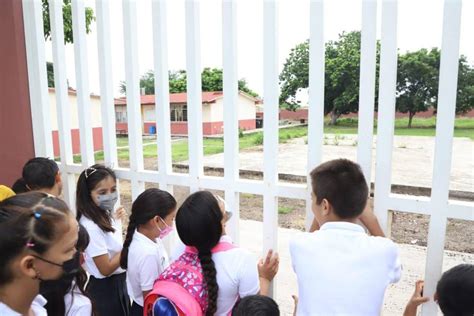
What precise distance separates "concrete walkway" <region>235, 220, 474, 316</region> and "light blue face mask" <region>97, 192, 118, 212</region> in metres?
2.45

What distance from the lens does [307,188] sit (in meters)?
1.79

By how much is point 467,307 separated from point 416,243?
5977 millimetres

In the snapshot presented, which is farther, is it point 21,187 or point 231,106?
point 21,187

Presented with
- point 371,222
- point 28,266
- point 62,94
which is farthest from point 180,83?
point 28,266

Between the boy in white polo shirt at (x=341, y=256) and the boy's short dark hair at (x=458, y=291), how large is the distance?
0.55 ft

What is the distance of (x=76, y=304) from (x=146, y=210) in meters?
0.57

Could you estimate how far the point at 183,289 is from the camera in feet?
5.02

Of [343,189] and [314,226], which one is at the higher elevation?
[343,189]

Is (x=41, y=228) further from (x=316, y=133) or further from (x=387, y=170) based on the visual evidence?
(x=387, y=170)

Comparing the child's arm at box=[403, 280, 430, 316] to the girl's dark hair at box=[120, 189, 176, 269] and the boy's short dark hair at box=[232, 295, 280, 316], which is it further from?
the girl's dark hair at box=[120, 189, 176, 269]

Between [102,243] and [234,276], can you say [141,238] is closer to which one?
[102,243]

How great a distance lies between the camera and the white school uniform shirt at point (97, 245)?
6.53 feet

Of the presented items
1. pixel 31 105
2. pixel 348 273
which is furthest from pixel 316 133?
pixel 31 105

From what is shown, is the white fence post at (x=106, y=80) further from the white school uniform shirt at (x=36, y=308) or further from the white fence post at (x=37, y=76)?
the white school uniform shirt at (x=36, y=308)
